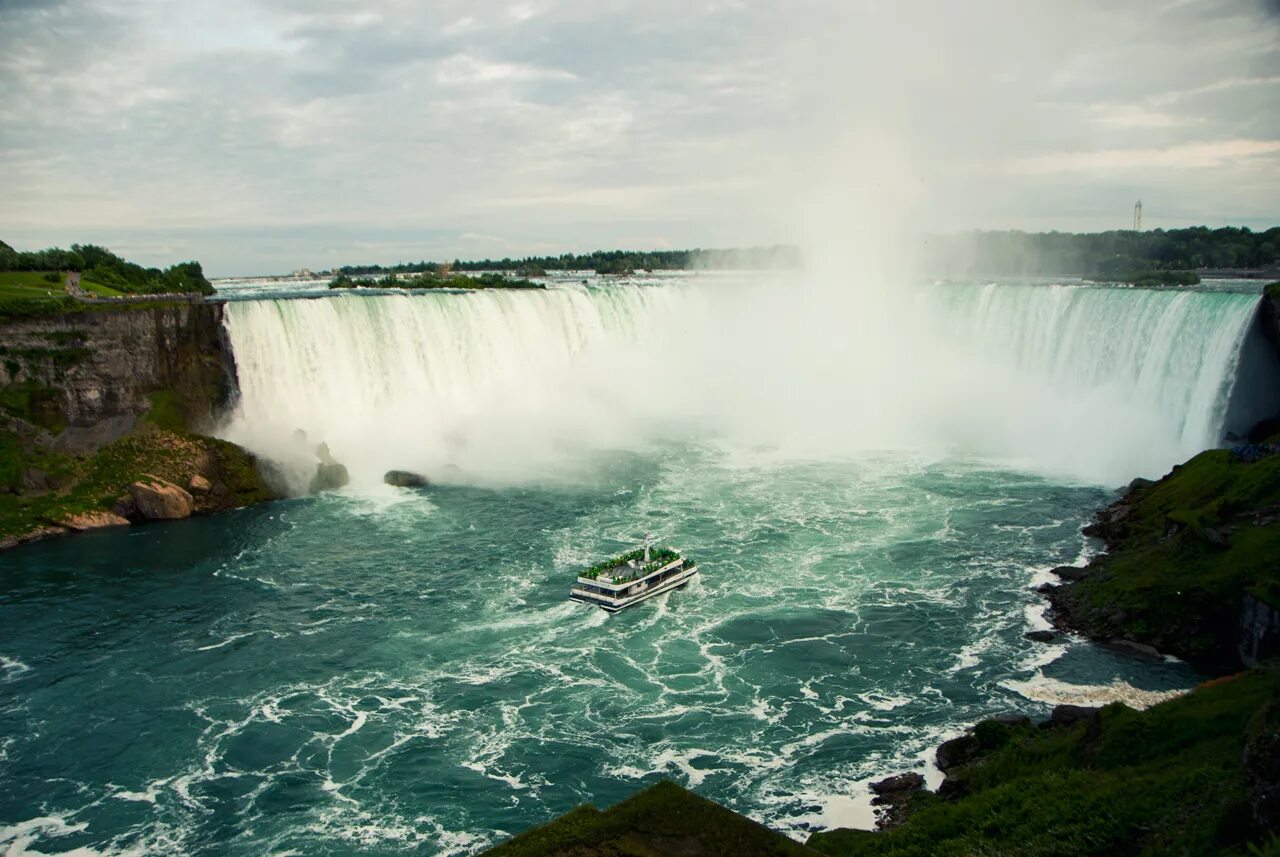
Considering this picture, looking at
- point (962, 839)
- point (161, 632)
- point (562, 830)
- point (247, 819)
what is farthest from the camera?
point (161, 632)

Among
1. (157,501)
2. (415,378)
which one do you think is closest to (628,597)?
(157,501)

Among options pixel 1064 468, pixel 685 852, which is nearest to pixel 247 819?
pixel 685 852

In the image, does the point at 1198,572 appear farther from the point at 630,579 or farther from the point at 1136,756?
the point at 630,579

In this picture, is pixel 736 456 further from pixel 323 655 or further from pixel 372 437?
pixel 323 655

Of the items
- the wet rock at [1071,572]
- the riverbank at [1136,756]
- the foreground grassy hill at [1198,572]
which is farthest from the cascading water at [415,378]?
the riverbank at [1136,756]

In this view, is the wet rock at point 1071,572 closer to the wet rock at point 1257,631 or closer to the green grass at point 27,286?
the wet rock at point 1257,631

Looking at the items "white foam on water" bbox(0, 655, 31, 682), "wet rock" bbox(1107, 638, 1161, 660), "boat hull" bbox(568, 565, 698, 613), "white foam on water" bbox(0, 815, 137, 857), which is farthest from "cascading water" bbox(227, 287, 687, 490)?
"wet rock" bbox(1107, 638, 1161, 660)
